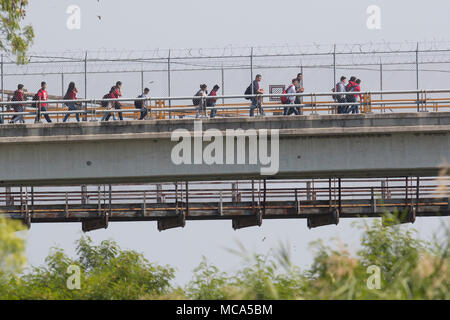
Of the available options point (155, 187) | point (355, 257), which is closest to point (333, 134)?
point (355, 257)

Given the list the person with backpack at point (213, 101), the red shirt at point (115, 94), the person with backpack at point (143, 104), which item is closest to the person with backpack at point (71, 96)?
the red shirt at point (115, 94)

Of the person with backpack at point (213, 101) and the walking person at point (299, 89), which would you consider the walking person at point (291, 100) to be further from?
the person with backpack at point (213, 101)

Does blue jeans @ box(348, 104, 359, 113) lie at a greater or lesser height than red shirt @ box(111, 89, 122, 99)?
lesser

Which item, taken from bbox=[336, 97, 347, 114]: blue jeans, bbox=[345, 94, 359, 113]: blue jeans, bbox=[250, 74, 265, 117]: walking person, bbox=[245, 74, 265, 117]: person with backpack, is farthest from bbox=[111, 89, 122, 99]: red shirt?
bbox=[345, 94, 359, 113]: blue jeans

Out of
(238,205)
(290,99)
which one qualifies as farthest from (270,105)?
(238,205)

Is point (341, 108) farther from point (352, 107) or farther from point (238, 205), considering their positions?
point (238, 205)

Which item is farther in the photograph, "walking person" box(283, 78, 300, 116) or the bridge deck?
the bridge deck

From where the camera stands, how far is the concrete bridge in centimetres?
2938

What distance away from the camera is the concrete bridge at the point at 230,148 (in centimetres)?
2938

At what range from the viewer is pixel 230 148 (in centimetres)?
2972

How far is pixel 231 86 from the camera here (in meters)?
33.6

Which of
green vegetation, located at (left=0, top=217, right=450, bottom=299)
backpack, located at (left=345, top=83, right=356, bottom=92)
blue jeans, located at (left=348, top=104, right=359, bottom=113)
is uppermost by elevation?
backpack, located at (left=345, top=83, right=356, bottom=92)

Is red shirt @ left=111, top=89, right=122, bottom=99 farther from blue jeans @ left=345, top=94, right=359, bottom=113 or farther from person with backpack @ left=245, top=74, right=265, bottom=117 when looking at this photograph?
blue jeans @ left=345, top=94, right=359, bottom=113
